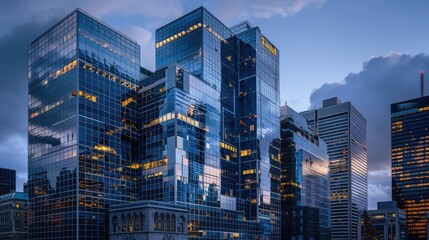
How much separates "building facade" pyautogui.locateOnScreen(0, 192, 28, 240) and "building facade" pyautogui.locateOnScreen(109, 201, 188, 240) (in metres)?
68.0

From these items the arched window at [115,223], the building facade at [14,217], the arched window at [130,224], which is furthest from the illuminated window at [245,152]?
the building facade at [14,217]

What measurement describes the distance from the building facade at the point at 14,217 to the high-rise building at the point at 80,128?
43.7m

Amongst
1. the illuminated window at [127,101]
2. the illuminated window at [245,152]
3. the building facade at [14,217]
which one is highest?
the illuminated window at [127,101]

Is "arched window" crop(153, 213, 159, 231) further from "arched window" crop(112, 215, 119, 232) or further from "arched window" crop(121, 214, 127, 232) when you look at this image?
"arched window" crop(112, 215, 119, 232)

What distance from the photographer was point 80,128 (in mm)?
134625

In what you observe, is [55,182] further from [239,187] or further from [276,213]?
[276,213]

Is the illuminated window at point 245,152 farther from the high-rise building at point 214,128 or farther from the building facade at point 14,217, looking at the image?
the building facade at point 14,217

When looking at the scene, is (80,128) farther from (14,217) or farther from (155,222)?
(14,217)

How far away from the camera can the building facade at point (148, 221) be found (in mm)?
127562

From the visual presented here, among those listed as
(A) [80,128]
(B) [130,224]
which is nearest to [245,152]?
(B) [130,224]

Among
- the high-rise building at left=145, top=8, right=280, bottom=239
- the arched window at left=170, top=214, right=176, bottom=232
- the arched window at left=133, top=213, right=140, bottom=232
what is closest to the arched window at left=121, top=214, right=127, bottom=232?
the arched window at left=133, top=213, right=140, bottom=232

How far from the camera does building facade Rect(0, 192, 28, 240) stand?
606 ft

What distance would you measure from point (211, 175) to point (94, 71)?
51.2 metres

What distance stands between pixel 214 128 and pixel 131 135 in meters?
28.6
